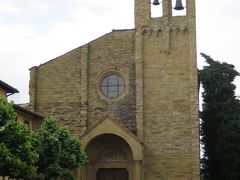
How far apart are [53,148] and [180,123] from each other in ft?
28.6

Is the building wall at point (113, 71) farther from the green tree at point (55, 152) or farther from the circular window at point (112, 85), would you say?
the green tree at point (55, 152)

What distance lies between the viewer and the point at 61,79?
3422 cm

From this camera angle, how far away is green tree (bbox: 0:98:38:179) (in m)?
20.3

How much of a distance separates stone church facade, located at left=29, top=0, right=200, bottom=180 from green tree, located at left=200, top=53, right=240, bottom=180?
5.71 metres

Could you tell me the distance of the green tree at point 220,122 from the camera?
117 feet

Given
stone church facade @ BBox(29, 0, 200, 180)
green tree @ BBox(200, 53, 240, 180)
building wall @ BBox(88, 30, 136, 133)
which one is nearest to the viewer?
stone church facade @ BBox(29, 0, 200, 180)

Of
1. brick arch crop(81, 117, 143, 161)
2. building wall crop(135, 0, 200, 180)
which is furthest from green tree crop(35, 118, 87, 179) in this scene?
building wall crop(135, 0, 200, 180)

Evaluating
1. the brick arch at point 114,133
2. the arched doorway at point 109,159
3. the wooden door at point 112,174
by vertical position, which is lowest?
the wooden door at point 112,174

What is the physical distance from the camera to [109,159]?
32.9m

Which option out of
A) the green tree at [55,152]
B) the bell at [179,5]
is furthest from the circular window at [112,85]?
the green tree at [55,152]

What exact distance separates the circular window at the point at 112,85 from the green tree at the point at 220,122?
26.8ft

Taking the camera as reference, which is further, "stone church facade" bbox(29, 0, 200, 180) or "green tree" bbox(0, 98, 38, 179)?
"stone church facade" bbox(29, 0, 200, 180)

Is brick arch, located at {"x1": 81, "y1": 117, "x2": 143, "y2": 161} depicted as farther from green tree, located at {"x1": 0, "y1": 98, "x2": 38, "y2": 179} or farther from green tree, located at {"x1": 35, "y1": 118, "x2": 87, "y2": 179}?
green tree, located at {"x1": 0, "y1": 98, "x2": 38, "y2": 179}

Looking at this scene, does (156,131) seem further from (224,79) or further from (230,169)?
(224,79)
